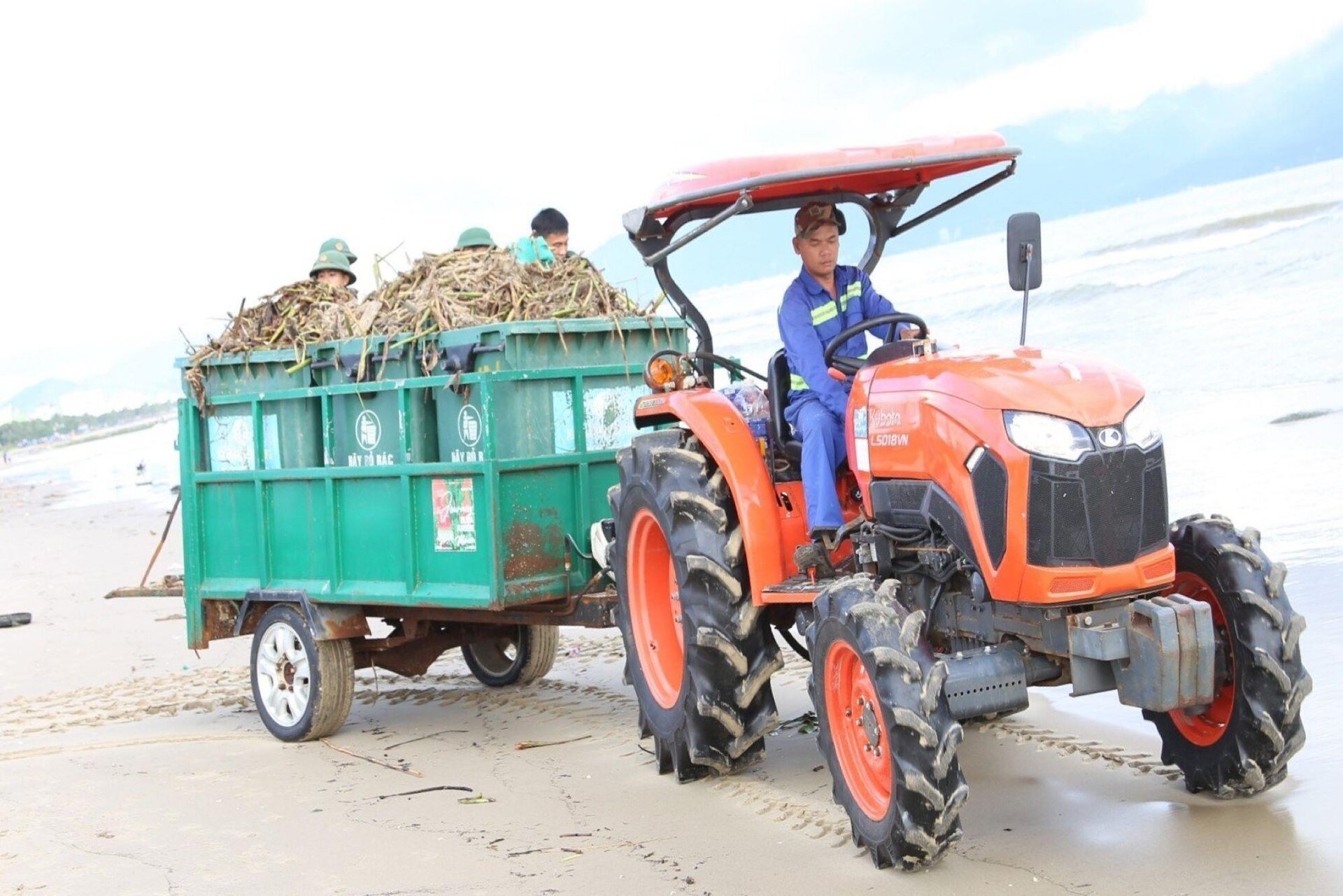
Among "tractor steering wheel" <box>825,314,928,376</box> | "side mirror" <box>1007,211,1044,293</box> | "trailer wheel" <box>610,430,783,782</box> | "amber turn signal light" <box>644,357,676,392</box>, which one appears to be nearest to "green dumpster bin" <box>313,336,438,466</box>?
"trailer wheel" <box>610,430,783,782</box>

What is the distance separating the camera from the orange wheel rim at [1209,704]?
14.9 ft

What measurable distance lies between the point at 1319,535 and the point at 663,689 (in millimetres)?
4646

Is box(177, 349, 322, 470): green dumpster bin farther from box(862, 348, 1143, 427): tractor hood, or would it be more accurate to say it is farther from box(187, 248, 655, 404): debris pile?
box(862, 348, 1143, 427): tractor hood

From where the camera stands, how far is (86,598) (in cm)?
1295

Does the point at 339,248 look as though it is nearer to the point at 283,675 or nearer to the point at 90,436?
the point at 283,675

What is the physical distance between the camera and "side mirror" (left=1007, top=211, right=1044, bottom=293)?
178 inches

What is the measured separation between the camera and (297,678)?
23.4ft

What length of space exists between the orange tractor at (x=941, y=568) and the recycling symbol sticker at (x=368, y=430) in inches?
67.5

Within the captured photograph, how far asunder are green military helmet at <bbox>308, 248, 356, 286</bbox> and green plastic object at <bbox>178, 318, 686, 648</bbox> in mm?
1272

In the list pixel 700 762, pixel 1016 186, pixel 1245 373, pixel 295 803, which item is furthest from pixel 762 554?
pixel 1016 186

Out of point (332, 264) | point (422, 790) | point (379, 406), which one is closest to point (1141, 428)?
point (422, 790)

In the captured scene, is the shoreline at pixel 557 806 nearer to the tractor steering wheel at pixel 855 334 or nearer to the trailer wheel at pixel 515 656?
the trailer wheel at pixel 515 656

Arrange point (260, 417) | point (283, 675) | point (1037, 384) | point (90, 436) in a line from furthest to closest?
point (90, 436) < point (260, 417) < point (283, 675) < point (1037, 384)

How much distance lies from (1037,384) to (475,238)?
216 inches
